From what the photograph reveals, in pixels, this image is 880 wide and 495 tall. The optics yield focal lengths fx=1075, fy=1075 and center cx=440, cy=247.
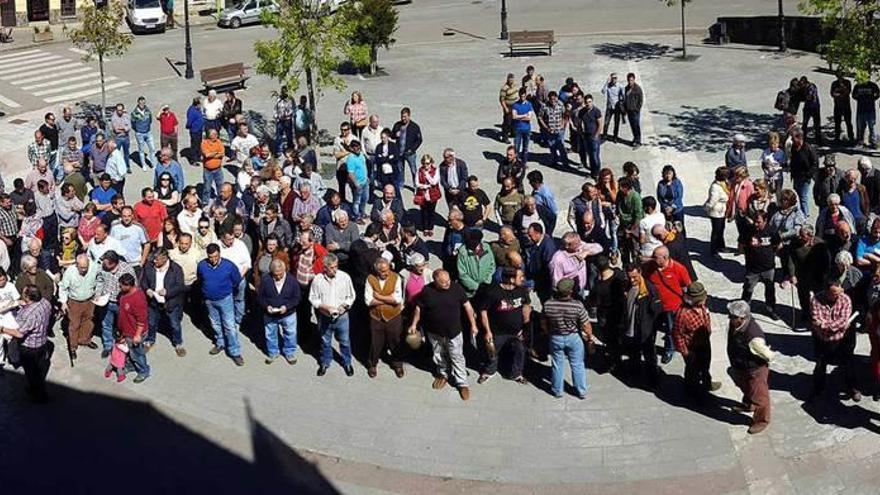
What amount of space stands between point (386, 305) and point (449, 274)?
0.96 m

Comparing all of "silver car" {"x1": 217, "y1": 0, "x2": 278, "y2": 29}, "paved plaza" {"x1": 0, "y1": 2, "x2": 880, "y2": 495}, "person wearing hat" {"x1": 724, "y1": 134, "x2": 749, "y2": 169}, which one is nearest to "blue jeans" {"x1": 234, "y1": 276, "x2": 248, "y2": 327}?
"paved plaza" {"x1": 0, "y1": 2, "x2": 880, "y2": 495}

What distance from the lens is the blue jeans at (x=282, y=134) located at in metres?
22.2

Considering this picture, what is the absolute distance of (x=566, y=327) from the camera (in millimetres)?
12039

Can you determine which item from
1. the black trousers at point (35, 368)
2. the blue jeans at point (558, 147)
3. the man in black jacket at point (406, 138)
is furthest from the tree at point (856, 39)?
Result: the black trousers at point (35, 368)

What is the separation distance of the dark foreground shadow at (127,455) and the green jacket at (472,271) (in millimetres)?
2905

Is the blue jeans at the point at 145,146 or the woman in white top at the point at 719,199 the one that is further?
the blue jeans at the point at 145,146

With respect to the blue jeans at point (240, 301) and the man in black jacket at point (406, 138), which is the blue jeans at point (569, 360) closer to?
the blue jeans at point (240, 301)

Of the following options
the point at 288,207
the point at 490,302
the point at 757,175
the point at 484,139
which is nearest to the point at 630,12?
the point at 484,139

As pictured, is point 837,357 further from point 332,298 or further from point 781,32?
point 781,32

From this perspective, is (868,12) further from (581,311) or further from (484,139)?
(581,311)

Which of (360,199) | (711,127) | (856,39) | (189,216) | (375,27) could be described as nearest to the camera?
(189,216)

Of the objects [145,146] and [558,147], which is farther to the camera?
[145,146]

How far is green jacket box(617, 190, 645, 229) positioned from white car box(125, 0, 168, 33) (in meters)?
28.2

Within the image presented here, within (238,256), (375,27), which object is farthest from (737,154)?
(375,27)
